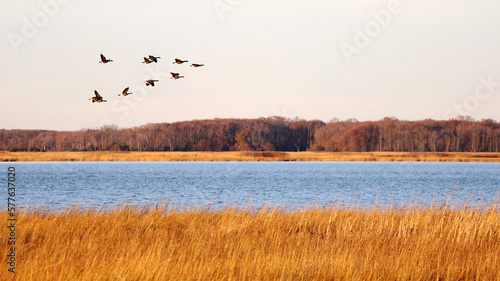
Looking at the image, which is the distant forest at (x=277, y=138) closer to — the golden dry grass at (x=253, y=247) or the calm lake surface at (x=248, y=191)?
the calm lake surface at (x=248, y=191)

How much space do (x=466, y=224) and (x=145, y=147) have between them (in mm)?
136687

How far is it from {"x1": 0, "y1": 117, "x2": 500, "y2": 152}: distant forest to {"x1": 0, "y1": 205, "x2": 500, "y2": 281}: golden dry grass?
124944mm

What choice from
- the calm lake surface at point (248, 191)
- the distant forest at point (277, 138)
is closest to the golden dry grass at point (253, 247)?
the calm lake surface at point (248, 191)

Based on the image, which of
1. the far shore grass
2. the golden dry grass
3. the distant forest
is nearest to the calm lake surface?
the golden dry grass

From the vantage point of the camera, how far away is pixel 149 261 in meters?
9.70

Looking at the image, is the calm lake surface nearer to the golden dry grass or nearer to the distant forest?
the golden dry grass

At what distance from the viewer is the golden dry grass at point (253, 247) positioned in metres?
9.30

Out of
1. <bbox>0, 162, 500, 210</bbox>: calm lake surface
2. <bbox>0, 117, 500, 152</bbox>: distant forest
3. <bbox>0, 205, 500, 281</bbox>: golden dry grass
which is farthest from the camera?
<bbox>0, 117, 500, 152</bbox>: distant forest

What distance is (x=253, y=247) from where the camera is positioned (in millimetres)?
11711

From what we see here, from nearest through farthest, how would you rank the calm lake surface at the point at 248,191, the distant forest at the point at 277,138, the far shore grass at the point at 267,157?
the calm lake surface at the point at 248,191 → the far shore grass at the point at 267,157 → the distant forest at the point at 277,138

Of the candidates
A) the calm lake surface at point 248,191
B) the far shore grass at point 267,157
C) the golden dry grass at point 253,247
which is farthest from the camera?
the far shore grass at point 267,157

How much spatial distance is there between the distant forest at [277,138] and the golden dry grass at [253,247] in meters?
125

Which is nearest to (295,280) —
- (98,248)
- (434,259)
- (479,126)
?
(434,259)

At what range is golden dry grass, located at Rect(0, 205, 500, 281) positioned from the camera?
30.5 feet
